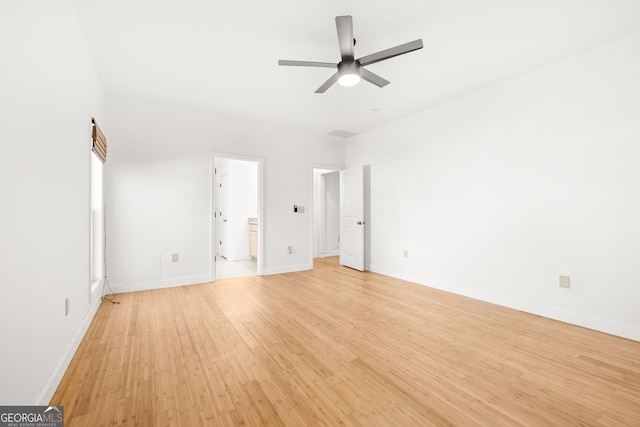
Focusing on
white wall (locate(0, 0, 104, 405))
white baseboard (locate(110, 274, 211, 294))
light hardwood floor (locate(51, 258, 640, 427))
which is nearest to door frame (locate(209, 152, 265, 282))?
white baseboard (locate(110, 274, 211, 294))

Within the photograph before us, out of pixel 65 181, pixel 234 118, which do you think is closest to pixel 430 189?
pixel 234 118

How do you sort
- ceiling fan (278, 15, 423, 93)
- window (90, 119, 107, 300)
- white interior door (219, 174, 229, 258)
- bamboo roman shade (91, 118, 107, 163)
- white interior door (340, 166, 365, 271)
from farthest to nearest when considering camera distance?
white interior door (219, 174, 229, 258) < white interior door (340, 166, 365, 271) < window (90, 119, 107, 300) < bamboo roman shade (91, 118, 107, 163) < ceiling fan (278, 15, 423, 93)

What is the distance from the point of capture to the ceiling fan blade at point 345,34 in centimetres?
196

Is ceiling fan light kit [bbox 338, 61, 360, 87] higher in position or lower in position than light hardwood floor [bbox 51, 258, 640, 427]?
higher

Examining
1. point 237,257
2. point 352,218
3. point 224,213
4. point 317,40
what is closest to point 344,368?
point 317,40

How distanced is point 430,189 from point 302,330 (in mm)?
2913

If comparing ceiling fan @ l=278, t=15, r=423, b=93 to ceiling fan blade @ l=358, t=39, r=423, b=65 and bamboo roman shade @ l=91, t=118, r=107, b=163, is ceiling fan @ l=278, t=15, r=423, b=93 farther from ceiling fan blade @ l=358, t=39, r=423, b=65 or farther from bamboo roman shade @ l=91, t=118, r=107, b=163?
bamboo roman shade @ l=91, t=118, r=107, b=163

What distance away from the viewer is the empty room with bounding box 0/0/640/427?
1563mm

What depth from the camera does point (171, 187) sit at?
4145 millimetres

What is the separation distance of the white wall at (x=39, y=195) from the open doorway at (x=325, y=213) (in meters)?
5.05

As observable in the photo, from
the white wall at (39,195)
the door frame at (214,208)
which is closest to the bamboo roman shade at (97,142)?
the white wall at (39,195)

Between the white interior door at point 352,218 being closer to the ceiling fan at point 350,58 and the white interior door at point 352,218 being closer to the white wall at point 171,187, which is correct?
the white wall at point 171,187

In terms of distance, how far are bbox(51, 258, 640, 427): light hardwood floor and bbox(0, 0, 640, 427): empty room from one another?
0.06 ft

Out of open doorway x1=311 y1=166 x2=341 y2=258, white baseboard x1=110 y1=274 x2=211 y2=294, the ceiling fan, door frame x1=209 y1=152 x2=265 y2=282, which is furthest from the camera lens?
open doorway x1=311 y1=166 x2=341 y2=258
